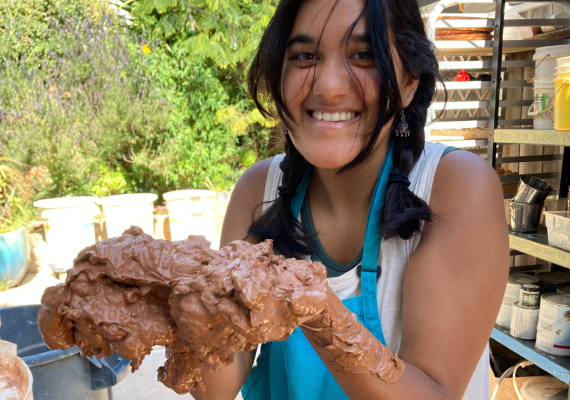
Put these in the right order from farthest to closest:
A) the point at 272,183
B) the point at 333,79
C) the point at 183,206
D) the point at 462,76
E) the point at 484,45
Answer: the point at 183,206 < the point at 462,76 < the point at 484,45 < the point at 272,183 < the point at 333,79

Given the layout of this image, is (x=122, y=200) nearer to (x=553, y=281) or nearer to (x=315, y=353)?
(x=553, y=281)

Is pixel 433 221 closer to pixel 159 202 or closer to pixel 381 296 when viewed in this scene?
pixel 381 296

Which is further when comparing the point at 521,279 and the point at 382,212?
the point at 521,279

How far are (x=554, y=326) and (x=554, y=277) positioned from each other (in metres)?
0.49

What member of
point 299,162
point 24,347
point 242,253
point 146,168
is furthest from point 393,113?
point 146,168

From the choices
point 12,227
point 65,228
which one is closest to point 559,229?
point 65,228

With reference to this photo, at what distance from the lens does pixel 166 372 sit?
0.89 meters

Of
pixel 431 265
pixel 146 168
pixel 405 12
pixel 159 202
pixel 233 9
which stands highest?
pixel 233 9

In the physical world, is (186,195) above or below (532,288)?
below

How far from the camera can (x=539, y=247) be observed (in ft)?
7.07

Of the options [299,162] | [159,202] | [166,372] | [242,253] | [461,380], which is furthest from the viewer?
[159,202]

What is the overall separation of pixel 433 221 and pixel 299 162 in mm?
458

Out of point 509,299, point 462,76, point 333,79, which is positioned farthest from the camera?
point 462,76

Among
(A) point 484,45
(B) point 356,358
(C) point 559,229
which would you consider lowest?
(C) point 559,229
